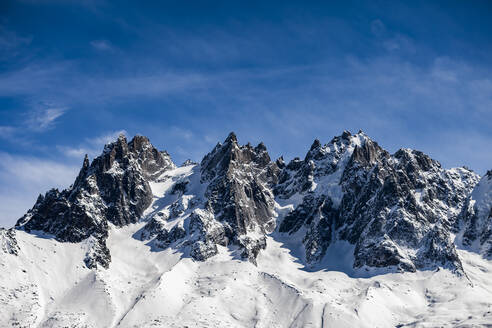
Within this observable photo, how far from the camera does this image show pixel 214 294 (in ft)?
580

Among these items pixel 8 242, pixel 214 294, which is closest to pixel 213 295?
pixel 214 294

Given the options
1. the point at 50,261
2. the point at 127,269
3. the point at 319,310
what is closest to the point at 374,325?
the point at 319,310

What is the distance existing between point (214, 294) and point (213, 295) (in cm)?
82

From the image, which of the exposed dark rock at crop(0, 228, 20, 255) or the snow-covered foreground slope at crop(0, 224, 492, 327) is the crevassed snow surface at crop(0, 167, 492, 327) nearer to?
the snow-covered foreground slope at crop(0, 224, 492, 327)

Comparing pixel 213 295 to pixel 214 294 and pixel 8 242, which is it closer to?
pixel 214 294

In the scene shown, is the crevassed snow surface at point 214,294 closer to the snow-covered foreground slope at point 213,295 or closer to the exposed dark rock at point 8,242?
the snow-covered foreground slope at point 213,295

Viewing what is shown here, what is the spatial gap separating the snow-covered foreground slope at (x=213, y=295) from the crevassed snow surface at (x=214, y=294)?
320 mm

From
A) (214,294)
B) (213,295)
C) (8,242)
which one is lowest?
(213,295)

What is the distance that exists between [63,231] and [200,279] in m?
56.9

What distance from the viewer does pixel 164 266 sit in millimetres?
194875

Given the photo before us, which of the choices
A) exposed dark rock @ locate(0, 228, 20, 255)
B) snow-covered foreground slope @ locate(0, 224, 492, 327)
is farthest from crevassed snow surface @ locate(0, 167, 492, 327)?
exposed dark rock @ locate(0, 228, 20, 255)

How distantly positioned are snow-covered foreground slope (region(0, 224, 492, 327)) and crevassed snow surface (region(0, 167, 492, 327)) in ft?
1.05

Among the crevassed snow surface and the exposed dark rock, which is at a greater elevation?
the exposed dark rock

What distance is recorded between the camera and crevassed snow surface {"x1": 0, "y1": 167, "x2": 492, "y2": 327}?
6339 inches
